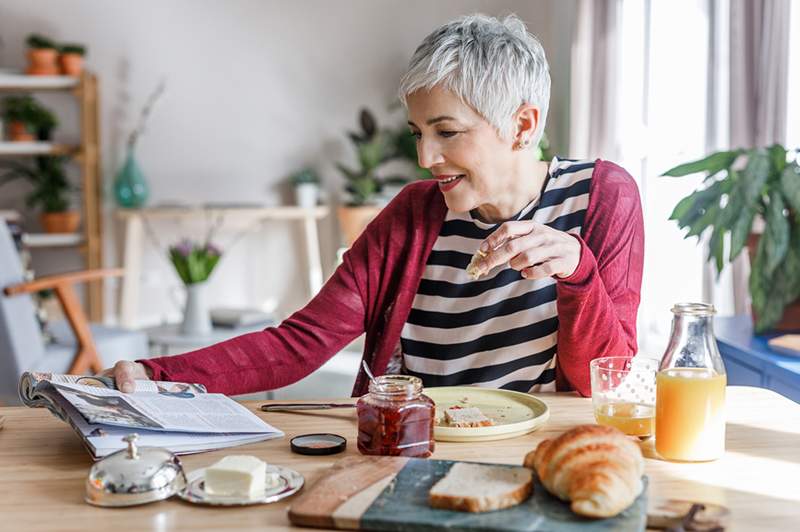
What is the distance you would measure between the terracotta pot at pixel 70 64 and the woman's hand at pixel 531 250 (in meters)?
4.63

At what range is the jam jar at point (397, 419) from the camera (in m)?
1.06

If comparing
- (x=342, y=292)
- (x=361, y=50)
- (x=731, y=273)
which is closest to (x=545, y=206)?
(x=342, y=292)

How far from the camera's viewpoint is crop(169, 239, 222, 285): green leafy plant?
348 cm

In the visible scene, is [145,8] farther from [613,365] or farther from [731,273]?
[613,365]

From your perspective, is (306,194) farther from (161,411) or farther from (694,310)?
(694,310)

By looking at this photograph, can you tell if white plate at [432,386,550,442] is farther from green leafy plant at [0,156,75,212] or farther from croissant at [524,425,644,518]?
green leafy plant at [0,156,75,212]

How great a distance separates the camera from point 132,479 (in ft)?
3.04

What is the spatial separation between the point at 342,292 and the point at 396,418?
2.13ft

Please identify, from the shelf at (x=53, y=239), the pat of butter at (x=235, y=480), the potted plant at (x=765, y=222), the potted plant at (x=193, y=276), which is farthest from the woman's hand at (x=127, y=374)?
the shelf at (x=53, y=239)

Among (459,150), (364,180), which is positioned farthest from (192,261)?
(364,180)

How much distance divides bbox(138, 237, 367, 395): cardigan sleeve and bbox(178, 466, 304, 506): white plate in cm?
44

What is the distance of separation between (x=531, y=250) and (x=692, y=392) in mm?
269

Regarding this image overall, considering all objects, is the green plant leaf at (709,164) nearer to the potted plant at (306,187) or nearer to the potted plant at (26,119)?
the potted plant at (306,187)

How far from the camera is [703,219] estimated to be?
2389 mm
